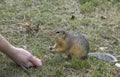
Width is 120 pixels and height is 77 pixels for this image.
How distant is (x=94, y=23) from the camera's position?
4852 millimetres

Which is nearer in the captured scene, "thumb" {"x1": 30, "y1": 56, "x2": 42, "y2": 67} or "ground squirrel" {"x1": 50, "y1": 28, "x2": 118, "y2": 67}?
"thumb" {"x1": 30, "y1": 56, "x2": 42, "y2": 67}

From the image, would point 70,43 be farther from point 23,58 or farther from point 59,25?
point 59,25

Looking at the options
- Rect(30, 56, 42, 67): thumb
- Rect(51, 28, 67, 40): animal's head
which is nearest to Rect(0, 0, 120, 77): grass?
Rect(30, 56, 42, 67): thumb

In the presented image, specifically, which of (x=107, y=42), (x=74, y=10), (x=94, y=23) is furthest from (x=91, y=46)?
(x=74, y=10)

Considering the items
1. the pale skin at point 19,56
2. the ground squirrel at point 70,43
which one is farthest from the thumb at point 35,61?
the ground squirrel at point 70,43

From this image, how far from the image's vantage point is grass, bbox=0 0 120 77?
3676 millimetres

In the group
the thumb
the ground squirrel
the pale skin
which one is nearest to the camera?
the pale skin

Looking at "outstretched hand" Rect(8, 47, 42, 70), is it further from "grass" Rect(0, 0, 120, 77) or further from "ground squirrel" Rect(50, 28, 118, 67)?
"ground squirrel" Rect(50, 28, 118, 67)

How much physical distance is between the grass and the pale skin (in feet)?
0.21

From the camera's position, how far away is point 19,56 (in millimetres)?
3576

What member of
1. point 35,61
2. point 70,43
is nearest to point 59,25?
point 70,43

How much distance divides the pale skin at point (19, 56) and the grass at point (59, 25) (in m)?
0.06

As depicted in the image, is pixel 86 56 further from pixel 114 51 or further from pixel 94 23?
pixel 94 23

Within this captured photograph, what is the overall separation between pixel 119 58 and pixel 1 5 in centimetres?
207
